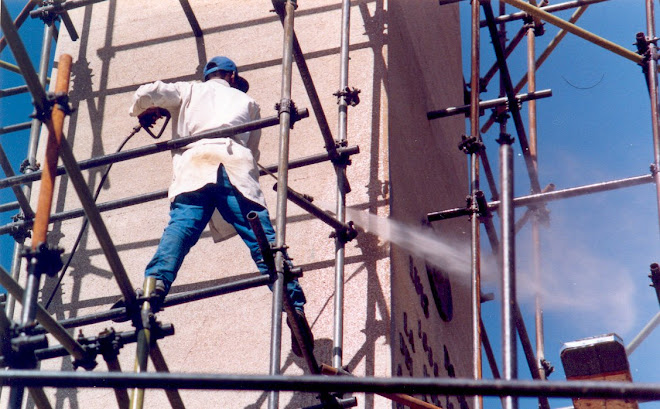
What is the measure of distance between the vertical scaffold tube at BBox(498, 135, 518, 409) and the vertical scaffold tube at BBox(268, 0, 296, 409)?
1.81m

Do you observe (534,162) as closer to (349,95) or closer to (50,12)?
(349,95)

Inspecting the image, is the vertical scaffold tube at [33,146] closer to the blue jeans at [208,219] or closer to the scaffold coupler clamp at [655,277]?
the blue jeans at [208,219]

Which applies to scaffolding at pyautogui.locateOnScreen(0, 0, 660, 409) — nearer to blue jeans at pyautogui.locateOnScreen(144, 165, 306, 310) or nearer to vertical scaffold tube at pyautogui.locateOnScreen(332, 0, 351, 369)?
vertical scaffold tube at pyautogui.locateOnScreen(332, 0, 351, 369)

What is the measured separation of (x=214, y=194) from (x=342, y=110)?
125 cm

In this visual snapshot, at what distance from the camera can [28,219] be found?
290 inches

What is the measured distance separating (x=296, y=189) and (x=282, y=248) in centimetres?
180

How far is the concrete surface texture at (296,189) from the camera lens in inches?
258

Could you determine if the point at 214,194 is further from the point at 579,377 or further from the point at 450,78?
the point at 450,78

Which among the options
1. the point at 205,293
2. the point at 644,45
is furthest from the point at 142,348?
the point at 644,45

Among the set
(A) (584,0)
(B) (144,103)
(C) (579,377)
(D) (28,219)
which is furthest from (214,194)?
(A) (584,0)

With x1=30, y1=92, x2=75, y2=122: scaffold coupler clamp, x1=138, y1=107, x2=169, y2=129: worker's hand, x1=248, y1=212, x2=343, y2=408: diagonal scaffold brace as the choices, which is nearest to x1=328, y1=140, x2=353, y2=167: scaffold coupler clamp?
x1=138, y1=107, x2=169, y2=129: worker's hand

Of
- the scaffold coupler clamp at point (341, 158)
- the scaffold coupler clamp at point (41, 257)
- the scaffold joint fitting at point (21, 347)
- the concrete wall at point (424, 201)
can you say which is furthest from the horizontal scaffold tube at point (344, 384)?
the scaffold coupler clamp at point (341, 158)

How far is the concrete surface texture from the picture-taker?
656 cm

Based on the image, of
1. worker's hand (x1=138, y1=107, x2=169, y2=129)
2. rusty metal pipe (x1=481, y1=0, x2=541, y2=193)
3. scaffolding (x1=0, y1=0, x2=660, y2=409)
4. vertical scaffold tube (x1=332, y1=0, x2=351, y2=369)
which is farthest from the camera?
rusty metal pipe (x1=481, y1=0, x2=541, y2=193)
